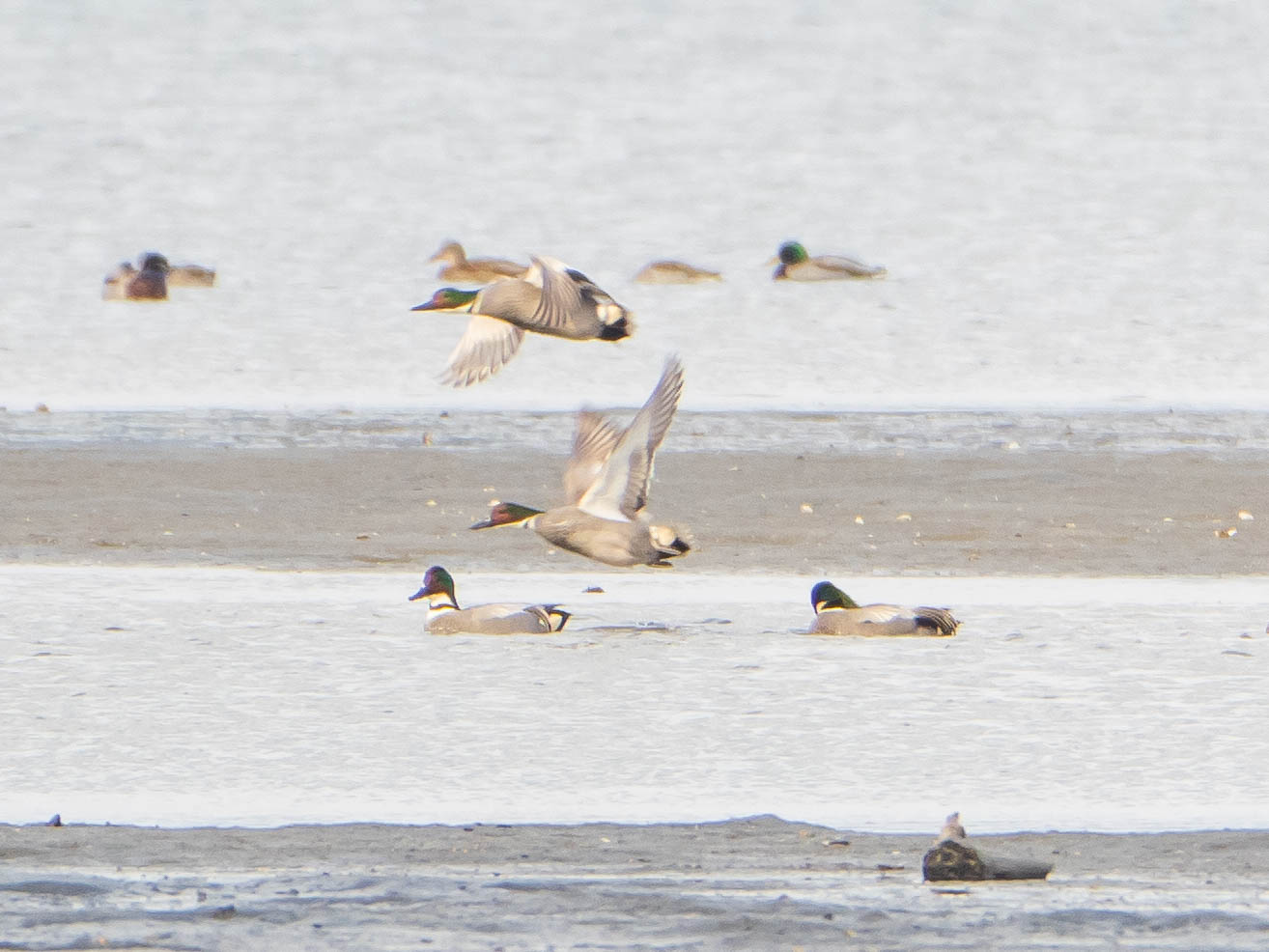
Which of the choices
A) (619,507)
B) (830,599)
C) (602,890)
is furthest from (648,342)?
(602,890)

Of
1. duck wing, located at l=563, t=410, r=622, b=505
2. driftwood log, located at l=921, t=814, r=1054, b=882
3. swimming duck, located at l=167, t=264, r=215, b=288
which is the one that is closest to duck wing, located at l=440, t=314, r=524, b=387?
duck wing, located at l=563, t=410, r=622, b=505

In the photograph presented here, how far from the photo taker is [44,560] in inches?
392

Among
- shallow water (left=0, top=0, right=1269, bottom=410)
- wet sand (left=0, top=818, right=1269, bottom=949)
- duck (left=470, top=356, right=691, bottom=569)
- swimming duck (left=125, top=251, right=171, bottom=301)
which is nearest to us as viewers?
wet sand (left=0, top=818, right=1269, bottom=949)

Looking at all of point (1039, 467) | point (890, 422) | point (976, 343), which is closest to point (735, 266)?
point (976, 343)

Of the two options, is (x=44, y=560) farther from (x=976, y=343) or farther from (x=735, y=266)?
(x=735, y=266)

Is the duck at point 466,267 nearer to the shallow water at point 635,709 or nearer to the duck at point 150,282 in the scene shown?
the duck at point 150,282

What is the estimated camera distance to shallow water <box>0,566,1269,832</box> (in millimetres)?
5625

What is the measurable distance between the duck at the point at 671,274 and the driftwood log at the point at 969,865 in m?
16.1

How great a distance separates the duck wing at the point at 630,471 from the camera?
8.12 metres

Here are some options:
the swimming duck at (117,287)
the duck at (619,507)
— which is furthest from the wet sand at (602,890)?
the swimming duck at (117,287)

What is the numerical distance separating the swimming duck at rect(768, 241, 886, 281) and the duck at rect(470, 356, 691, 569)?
12468mm

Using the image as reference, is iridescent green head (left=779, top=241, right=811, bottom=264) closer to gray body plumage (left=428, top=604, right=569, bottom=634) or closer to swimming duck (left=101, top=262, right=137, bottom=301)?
swimming duck (left=101, top=262, right=137, bottom=301)

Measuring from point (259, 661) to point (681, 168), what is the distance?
20360 millimetres

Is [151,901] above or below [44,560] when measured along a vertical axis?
below
